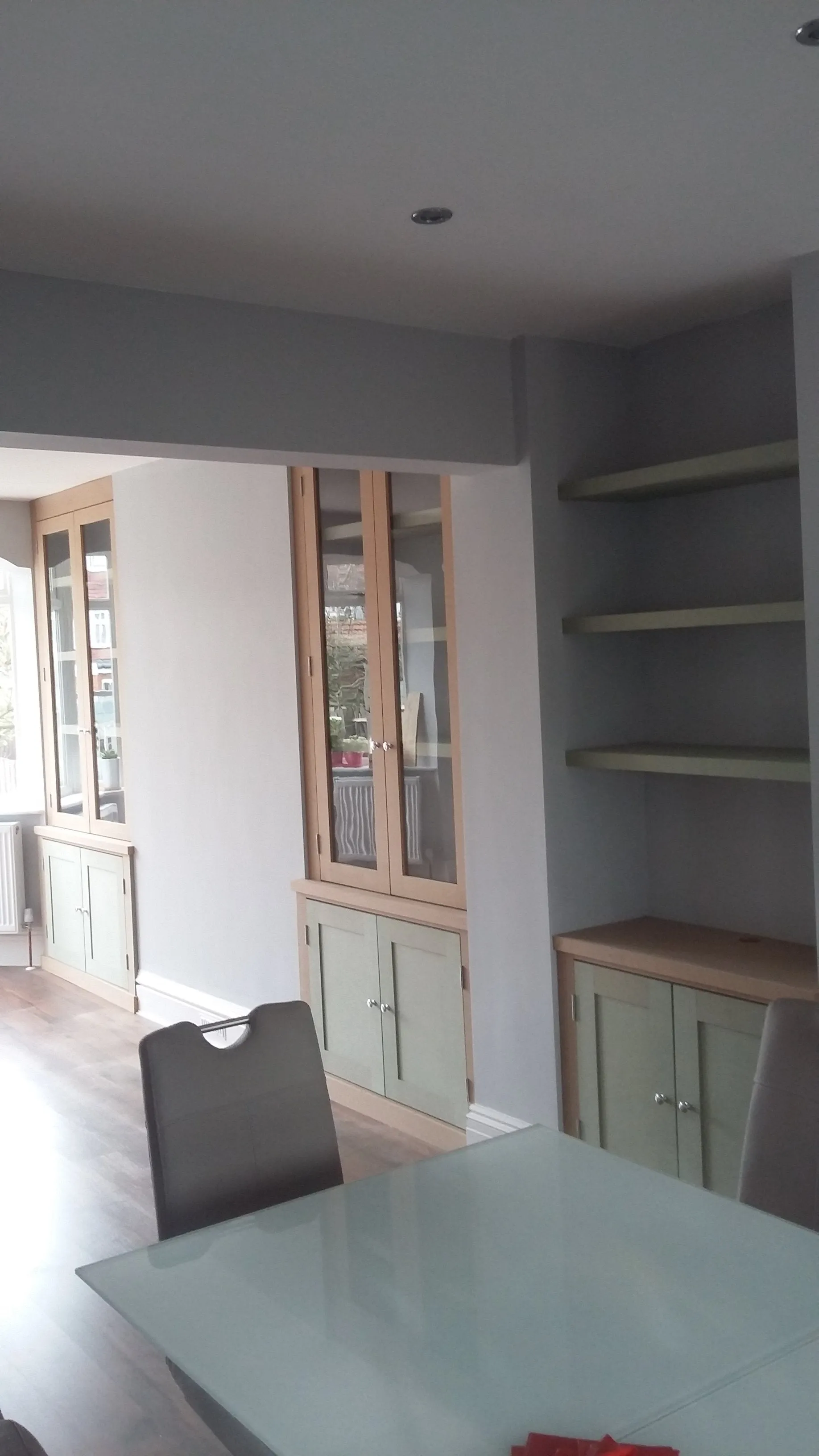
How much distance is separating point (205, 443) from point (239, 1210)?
170cm

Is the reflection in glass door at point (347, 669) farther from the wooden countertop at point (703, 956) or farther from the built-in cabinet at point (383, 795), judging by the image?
the wooden countertop at point (703, 956)

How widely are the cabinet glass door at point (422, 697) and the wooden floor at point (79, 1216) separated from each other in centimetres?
95

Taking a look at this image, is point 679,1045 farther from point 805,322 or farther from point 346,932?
point 805,322

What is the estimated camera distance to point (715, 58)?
1.91 m

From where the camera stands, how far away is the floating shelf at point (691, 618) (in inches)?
122

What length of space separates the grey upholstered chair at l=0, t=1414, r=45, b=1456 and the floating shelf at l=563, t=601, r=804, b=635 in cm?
237

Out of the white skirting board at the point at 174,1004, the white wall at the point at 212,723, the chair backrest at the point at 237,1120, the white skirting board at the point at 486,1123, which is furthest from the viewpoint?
the white skirting board at the point at 174,1004

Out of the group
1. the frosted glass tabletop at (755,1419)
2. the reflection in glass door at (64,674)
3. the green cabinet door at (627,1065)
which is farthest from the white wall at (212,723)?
the frosted glass tabletop at (755,1419)

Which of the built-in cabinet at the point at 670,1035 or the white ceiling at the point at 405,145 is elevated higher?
the white ceiling at the point at 405,145

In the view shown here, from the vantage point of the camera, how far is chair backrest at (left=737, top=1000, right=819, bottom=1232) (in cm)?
227

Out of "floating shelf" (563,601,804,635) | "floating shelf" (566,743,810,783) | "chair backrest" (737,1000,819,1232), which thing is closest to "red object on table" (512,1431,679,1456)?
"chair backrest" (737,1000,819,1232)

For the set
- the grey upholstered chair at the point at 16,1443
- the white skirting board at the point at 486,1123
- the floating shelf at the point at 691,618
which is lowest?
the white skirting board at the point at 486,1123

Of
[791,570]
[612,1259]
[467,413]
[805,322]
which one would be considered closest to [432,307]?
[467,413]

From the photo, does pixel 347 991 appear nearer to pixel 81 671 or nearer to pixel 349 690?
pixel 349 690
